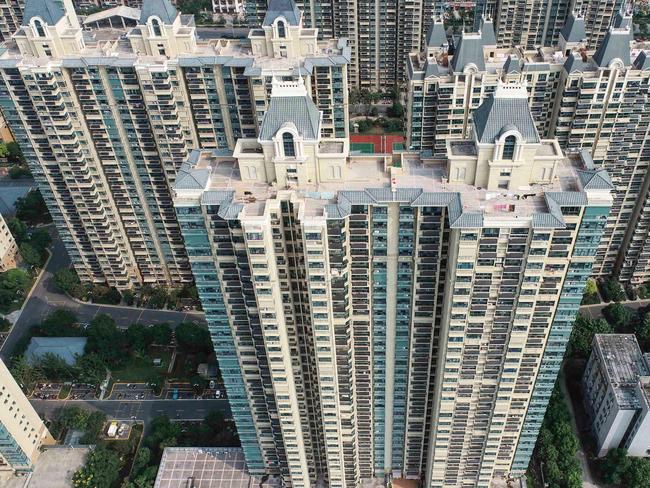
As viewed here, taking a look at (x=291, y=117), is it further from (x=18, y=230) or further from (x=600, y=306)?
(x=18, y=230)

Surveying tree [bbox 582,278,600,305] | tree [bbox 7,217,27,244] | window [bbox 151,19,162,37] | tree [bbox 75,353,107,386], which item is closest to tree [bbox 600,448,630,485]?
tree [bbox 582,278,600,305]

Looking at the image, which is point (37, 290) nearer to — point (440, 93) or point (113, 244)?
point (113, 244)

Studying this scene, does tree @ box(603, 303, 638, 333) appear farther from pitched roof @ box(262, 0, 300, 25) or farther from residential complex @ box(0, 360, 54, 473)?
residential complex @ box(0, 360, 54, 473)

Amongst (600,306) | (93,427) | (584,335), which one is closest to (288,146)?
(93,427)

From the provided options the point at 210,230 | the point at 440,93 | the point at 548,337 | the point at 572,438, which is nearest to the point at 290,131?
the point at 210,230

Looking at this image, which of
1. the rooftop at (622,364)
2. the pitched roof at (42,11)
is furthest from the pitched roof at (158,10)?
the rooftop at (622,364)

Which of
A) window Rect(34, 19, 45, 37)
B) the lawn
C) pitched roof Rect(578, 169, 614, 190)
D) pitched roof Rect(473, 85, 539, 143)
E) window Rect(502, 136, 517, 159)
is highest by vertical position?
window Rect(34, 19, 45, 37)
